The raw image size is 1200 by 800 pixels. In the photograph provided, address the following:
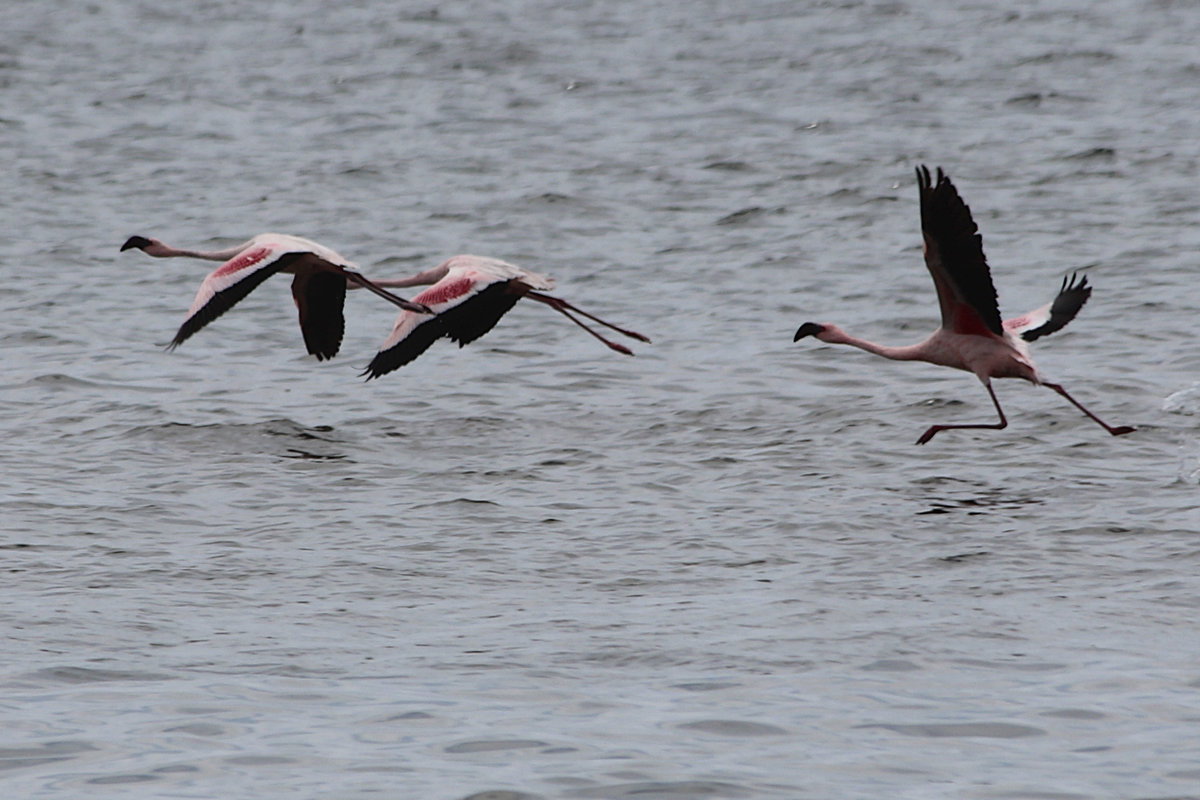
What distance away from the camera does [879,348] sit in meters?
12.5

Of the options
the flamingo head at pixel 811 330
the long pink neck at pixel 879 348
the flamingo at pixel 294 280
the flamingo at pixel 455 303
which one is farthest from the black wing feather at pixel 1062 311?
the flamingo at pixel 294 280

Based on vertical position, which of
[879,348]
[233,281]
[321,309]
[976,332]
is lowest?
[879,348]

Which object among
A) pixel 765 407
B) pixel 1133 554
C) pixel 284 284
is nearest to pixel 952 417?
pixel 765 407

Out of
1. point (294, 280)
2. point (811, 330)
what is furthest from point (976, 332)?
point (294, 280)

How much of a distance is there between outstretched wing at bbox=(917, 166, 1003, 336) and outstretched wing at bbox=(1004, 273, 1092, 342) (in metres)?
0.46

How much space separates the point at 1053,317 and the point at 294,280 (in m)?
4.70

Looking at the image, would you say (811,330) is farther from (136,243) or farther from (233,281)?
(136,243)

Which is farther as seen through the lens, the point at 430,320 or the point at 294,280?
the point at 294,280

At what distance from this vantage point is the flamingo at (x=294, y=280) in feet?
37.6

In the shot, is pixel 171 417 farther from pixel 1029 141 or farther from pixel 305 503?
pixel 1029 141

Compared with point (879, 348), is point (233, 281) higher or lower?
higher

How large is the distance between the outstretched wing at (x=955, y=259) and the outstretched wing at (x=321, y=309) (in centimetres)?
380

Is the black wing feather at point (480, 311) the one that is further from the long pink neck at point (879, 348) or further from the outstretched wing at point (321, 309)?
the long pink neck at point (879, 348)

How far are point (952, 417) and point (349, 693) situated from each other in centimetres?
676
